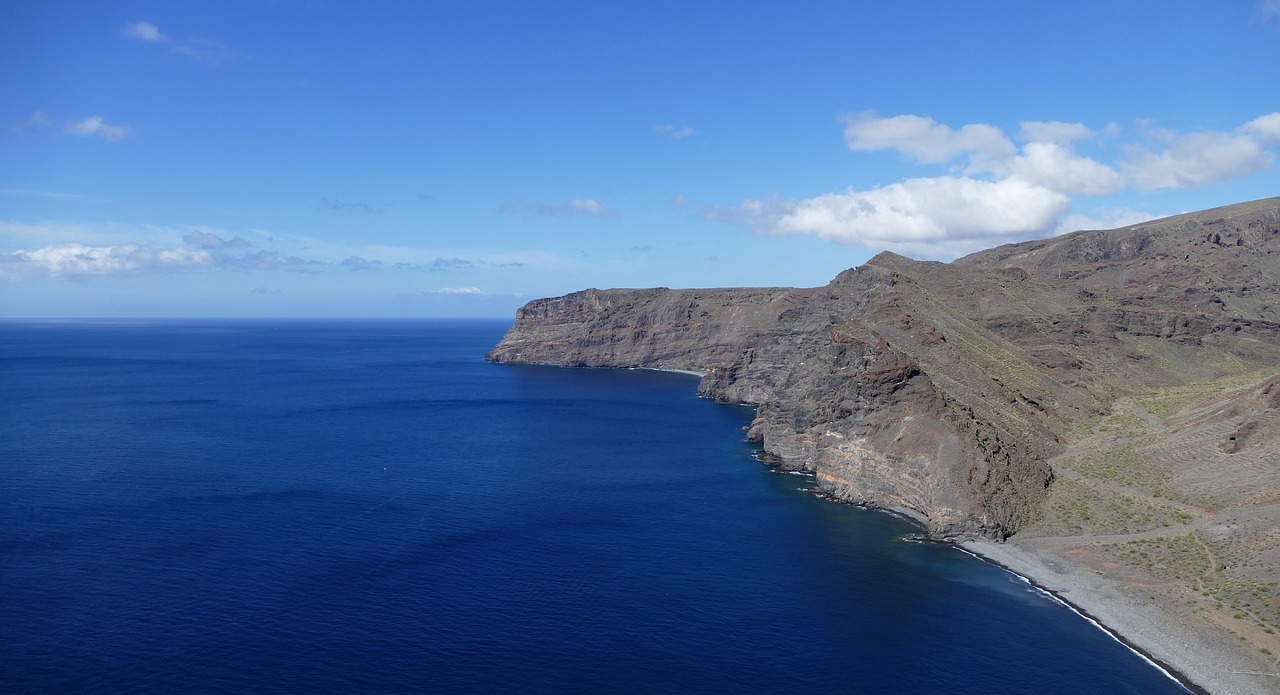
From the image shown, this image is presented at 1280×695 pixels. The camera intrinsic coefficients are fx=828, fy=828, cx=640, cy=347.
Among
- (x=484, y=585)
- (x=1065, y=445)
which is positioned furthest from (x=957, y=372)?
(x=484, y=585)

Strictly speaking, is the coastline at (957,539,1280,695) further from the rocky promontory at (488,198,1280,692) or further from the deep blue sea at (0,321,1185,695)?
the deep blue sea at (0,321,1185,695)

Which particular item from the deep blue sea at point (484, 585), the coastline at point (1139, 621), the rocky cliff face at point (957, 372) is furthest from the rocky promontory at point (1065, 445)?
the deep blue sea at point (484, 585)

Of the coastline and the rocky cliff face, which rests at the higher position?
the rocky cliff face

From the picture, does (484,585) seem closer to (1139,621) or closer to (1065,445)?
(1139,621)

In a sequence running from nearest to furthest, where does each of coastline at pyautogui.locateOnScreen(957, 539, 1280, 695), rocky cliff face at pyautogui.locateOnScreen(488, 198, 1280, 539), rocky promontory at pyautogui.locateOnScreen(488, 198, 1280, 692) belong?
1. coastline at pyautogui.locateOnScreen(957, 539, 1280, 695)
2. rocky promontory at pyautogui.locateOnScreen(488, 198, 1280, 692)
3. rocky cliff face at pyautogui.locateOnScreen(488, 198, 1280, 539)

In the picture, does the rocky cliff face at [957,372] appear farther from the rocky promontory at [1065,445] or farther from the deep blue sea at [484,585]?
the deep blue sea at [484,585]

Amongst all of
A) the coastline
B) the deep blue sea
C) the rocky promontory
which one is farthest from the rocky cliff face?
the deep blue sea
